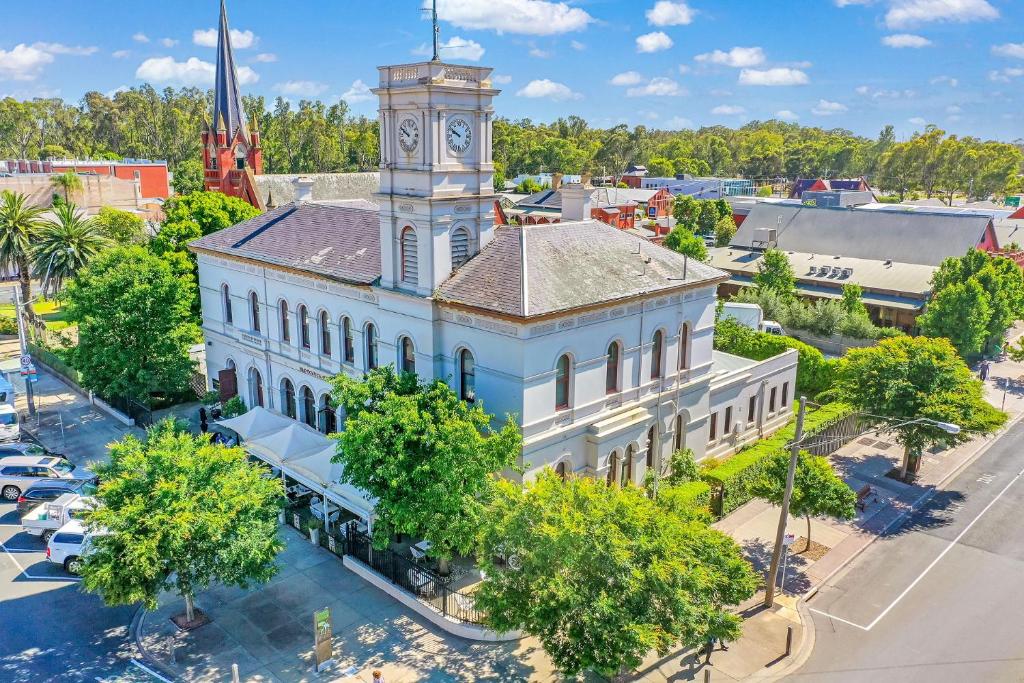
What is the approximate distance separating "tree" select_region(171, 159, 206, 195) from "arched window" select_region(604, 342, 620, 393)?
7843cm

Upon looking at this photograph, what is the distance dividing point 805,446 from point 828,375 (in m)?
9.83

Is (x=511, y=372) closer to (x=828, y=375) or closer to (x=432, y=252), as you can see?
(x=432, y=252)

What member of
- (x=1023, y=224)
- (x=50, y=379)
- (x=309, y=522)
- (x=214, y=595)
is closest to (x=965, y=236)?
(x=1023, y=224)

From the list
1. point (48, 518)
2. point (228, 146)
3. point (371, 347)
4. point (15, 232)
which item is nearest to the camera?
point (48, 518)

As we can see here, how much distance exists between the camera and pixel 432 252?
29047 mm

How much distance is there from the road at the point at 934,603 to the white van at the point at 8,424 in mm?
36367

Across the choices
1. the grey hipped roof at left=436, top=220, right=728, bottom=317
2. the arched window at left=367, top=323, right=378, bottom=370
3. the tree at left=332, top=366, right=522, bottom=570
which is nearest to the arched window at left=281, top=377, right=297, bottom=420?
the arched window at left=367, top=323, right=378, bottom=370

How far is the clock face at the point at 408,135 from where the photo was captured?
28781mm

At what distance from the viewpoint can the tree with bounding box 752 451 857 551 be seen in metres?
27.0

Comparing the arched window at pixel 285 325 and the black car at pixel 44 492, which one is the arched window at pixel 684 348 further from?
the black car at pixel 44 492

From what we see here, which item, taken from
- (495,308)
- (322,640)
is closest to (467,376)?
(495,308)

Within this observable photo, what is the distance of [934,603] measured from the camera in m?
26.5

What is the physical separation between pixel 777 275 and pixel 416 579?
4691 centimetres

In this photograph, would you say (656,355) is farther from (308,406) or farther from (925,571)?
(308,406)
